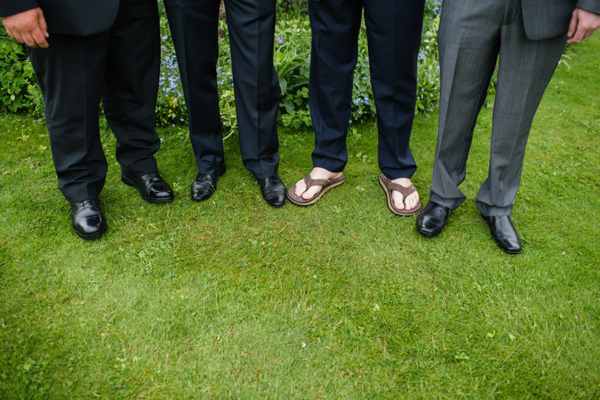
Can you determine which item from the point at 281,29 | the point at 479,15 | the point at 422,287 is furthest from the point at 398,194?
the point at 281,29

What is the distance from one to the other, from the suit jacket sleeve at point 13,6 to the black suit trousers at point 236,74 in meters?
0.71

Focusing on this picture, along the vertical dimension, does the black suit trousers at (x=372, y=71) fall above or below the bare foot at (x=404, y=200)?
above

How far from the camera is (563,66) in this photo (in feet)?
17.4

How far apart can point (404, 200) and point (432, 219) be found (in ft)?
0.89

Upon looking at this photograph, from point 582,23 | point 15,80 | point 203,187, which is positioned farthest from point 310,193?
point 15,80

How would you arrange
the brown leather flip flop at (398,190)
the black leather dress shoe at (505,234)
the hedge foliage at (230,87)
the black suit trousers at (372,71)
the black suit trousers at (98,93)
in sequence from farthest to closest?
the hedge foliage at (230,87)
the brown leather flip flop at (398,190)
the black leather dress shoe at (505,234)
the black suit trousers at (372,71)
the black suit trousers at (98,93)

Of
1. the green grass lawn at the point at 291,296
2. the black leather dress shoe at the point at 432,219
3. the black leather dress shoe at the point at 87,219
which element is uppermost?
the black leather dress shoe at the point at 87,219

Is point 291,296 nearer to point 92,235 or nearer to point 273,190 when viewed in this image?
point 273,190

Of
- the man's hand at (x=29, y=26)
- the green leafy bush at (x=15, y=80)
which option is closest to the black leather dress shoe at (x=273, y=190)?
the man's hand at (x=29, y=26)

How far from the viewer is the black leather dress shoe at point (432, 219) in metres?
2.74

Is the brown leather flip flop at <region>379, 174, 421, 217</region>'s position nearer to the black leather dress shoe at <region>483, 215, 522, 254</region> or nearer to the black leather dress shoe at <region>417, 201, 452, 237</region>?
the black leather dress shoe at <region>417, 201, 452, 237</region>

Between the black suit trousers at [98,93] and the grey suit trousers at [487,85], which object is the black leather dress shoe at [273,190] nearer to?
the black suit trousers at [98,93]

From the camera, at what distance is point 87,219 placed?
8.75 ft

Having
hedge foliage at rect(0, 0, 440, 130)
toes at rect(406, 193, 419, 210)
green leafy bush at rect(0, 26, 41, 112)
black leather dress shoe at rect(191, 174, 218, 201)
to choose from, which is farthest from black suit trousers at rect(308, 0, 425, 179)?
green leafy bush at rect(0, 26, 41, 112)
